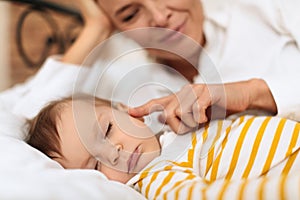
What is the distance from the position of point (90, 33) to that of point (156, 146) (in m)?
0.76

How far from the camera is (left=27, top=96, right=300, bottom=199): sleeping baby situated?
830mm

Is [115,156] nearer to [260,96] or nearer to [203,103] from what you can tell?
[203,103]

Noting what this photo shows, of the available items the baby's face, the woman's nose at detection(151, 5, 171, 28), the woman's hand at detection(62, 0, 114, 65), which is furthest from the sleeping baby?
the woman's hand at detection(62, 0, 114, 65)

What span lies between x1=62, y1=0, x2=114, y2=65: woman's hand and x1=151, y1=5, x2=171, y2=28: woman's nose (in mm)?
337

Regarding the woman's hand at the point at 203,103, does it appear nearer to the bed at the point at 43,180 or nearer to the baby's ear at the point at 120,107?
the baby's ear at the point at 120,107

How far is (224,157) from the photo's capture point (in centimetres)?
87

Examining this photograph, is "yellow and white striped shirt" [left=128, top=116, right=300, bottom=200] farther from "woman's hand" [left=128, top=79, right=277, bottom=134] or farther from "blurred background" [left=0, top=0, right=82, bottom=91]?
"blurred background" [left=0, top=0, right=82, bottom=91]

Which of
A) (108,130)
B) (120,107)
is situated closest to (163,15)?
(120,107)

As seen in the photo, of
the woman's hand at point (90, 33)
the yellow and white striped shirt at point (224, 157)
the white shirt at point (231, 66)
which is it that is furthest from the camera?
the woman's hand at point (90, 33)

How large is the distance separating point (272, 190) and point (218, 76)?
610 millimetres

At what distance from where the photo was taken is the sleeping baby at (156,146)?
2.72 ft

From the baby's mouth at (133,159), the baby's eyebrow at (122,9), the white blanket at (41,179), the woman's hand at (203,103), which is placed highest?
the baby's eyebrow at (122,9)

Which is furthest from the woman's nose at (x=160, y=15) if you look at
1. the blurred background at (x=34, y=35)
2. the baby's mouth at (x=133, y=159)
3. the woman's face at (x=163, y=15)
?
the blurred background at (x=34, y=35)

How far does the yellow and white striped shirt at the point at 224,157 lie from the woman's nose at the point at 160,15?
357 mm
